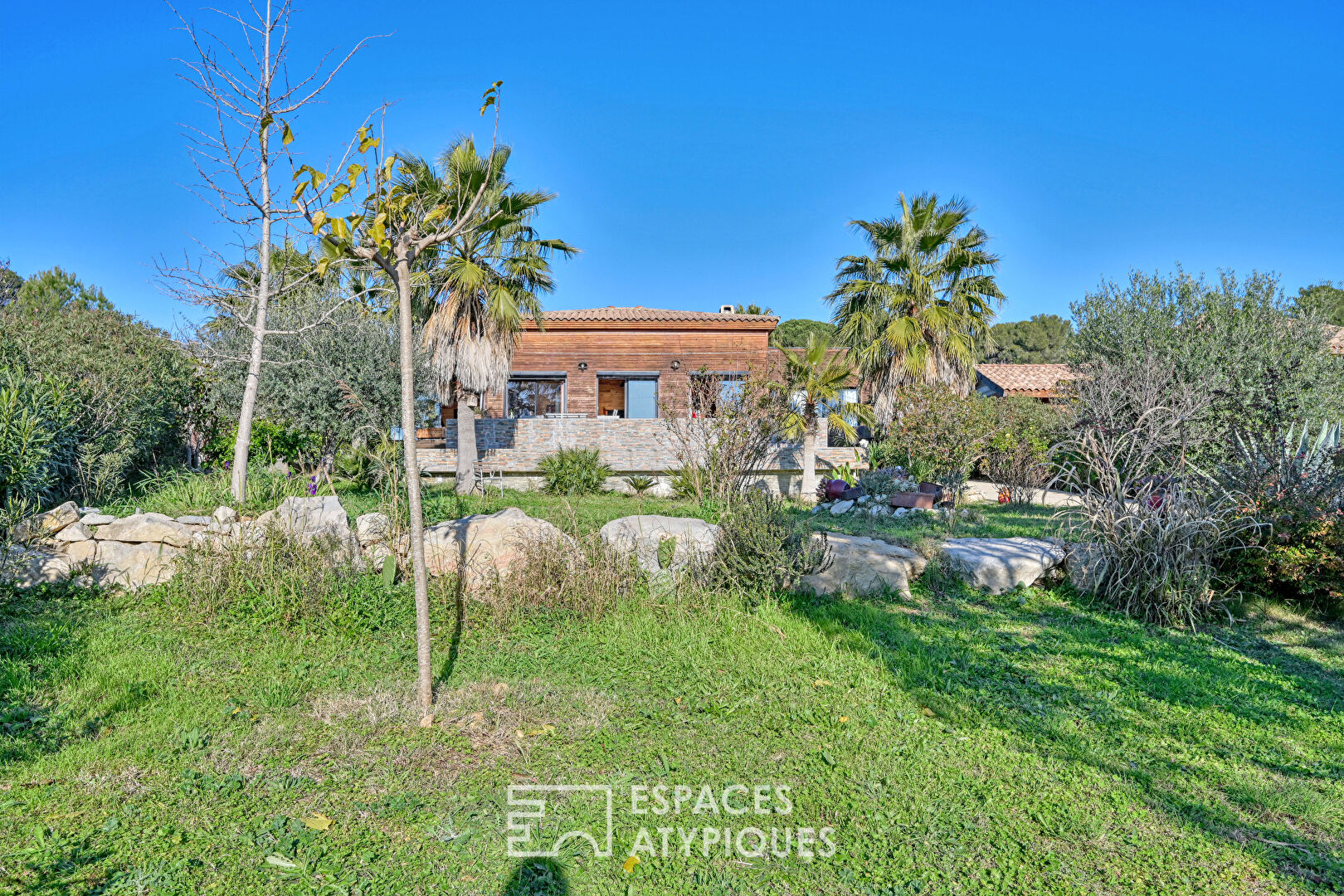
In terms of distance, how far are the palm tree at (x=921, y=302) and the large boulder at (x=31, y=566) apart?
55.3 ft

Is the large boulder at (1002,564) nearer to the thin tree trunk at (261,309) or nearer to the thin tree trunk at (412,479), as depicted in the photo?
the thin tree trunk at (412,479)

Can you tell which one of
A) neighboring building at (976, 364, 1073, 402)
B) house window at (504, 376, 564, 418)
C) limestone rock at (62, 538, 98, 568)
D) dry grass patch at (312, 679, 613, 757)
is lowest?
dry grass patch at (312, 679, 613, 757)

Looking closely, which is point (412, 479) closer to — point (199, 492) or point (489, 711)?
point (489, 711)

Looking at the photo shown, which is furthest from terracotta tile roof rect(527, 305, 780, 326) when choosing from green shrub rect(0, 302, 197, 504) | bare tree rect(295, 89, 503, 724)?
bare tree rect(295, 89, 503, 724)

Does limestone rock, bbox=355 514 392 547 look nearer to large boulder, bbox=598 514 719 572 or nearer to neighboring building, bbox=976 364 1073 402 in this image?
large boulder, bbox=598 514 719 572

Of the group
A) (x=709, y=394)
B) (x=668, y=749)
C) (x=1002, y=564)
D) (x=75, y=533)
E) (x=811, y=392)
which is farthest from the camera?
(x=811, y=392)

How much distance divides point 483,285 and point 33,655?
1000 cm

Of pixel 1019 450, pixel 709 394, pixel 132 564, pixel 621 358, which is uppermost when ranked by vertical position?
pixel 621 358

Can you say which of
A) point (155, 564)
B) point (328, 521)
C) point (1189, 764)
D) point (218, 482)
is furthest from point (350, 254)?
point (218, 482)

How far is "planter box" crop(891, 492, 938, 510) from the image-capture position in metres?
13.5

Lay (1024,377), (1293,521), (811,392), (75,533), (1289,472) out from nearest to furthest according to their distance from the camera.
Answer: (75,533)
(1293,521)
(1289,472)
(811,392)
(1024,377)

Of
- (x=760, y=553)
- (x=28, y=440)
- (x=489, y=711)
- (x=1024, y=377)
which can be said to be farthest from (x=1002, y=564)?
(x=1024, y=377)

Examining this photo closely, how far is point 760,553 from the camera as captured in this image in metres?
6.27

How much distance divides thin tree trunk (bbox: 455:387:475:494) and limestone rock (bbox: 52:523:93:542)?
8.23 metres
